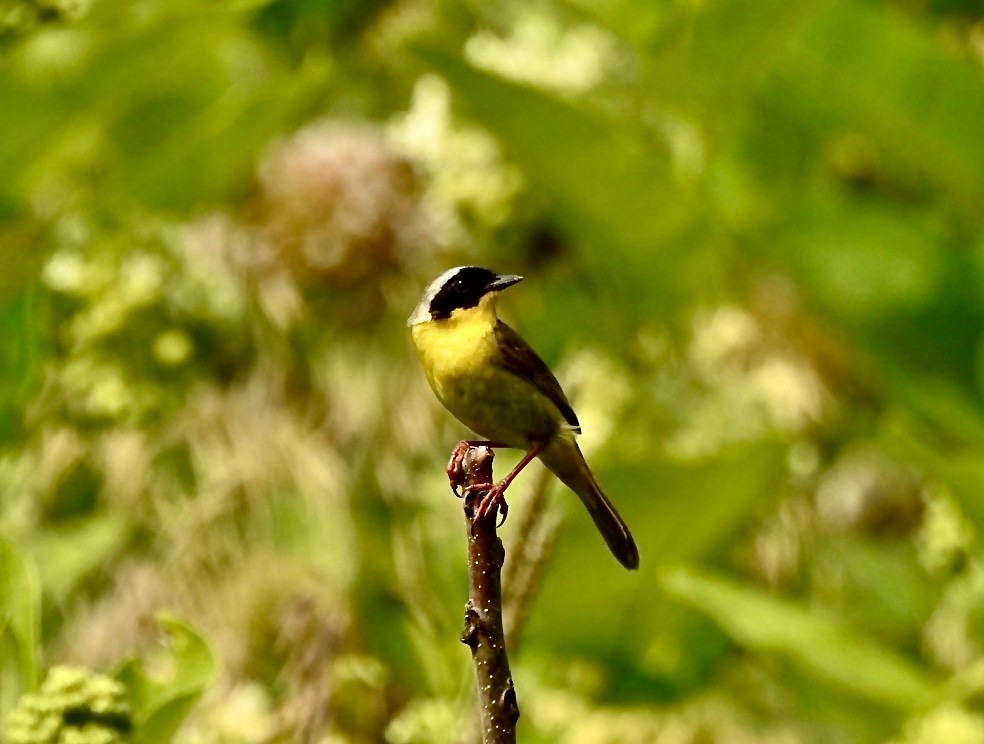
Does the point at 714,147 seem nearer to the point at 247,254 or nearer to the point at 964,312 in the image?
the point at 964,312

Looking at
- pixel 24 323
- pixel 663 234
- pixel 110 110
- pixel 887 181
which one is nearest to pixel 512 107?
pixel 663 234

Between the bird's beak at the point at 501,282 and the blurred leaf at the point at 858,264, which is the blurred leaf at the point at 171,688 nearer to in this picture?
the bird's beak at the point at 501,282

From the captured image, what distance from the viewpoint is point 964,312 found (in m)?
1.33

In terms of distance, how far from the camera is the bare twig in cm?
49

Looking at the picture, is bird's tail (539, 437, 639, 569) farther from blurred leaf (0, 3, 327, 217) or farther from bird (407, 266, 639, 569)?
blurred leaf (0, 3, 327, 217)

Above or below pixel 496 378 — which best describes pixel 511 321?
above

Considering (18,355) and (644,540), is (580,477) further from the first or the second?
(644,540)

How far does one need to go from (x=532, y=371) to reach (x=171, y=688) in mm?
344

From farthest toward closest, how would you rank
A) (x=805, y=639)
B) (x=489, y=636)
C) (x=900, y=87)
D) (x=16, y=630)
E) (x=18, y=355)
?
(x=900, y=87)
(x=805, y=639)
(x=18, y=355)
(x=16, y=630)
(x=489, y=636)

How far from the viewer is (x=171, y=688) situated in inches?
31.9

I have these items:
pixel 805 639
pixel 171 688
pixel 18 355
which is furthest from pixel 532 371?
pixel 805 639

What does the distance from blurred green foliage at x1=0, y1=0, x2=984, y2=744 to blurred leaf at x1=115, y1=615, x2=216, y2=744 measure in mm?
244

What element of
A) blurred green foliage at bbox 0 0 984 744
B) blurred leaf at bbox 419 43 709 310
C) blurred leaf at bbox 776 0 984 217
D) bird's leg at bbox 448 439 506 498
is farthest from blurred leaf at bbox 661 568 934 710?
bird's leg at bbox 448 439 506 498

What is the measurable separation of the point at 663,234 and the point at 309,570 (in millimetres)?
392
